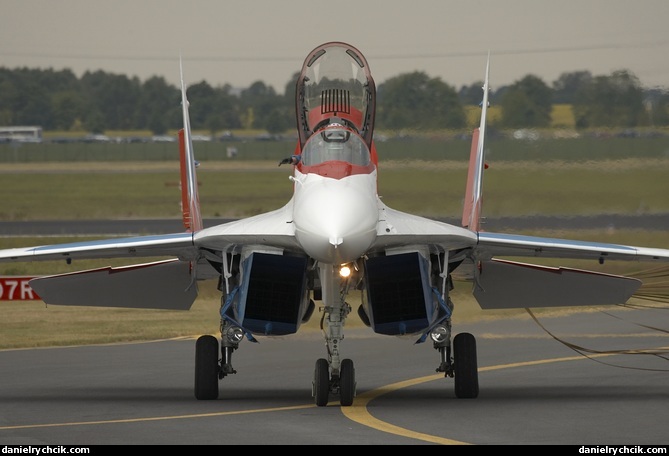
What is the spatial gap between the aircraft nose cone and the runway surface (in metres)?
1.45

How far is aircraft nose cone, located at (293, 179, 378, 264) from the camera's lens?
12250 millimetres

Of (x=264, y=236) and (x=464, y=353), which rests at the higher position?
(x=264, y=236)

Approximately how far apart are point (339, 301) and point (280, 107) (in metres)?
23.5

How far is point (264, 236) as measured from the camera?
44.3 ft

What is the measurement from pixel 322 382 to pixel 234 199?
2857 centimetres

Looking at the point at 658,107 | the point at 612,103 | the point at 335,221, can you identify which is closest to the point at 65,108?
the point at 612,103

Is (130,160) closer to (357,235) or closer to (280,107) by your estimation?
(280,107)

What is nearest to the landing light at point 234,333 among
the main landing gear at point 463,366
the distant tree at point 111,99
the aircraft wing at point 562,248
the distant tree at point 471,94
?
the main landing gear at point 463,366

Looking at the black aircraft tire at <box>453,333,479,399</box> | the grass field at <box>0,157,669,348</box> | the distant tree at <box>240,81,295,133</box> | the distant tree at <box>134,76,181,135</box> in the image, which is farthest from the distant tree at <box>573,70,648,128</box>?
the distant tree at <box>134,76,181,135</box>

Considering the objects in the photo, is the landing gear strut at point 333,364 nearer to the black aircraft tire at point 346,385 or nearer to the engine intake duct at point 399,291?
the black aircraft tire at point 346,385

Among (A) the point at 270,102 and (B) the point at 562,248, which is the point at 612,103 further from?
(B) the point at 562,248

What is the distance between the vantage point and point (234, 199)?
41.9 m

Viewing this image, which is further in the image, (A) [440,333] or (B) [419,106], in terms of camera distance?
(B) [419,106]
